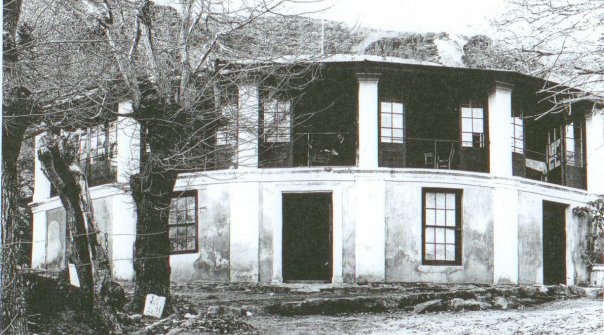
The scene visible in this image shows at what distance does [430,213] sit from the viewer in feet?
64.7

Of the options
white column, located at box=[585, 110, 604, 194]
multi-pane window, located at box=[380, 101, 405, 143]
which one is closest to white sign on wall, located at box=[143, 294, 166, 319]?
multi-pane window, located at box=[380, 101, 405, 143]

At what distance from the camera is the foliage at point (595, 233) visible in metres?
21.8

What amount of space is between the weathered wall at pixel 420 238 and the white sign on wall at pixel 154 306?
7049 mm

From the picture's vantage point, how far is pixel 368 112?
773 inches

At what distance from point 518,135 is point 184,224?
8726 millimetres

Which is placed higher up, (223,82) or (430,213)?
(223,82)

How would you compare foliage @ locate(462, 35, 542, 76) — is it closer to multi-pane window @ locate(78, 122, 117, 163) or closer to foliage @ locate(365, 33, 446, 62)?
foliage @ locate(365, 33, 446, 62)

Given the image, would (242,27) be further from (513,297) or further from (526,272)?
(526,272)

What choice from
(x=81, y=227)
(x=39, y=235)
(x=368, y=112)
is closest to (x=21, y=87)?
(x=81, y=227)

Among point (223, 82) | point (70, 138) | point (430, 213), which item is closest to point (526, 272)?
point (430, 213)

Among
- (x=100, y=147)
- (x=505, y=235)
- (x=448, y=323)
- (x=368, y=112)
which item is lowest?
(x=448, y=323)

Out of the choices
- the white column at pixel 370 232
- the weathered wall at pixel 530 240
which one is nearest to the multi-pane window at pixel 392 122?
the white column at pixel 370 232

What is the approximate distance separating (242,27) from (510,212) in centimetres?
998

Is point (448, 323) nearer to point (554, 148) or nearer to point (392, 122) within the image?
point (392, 122)
